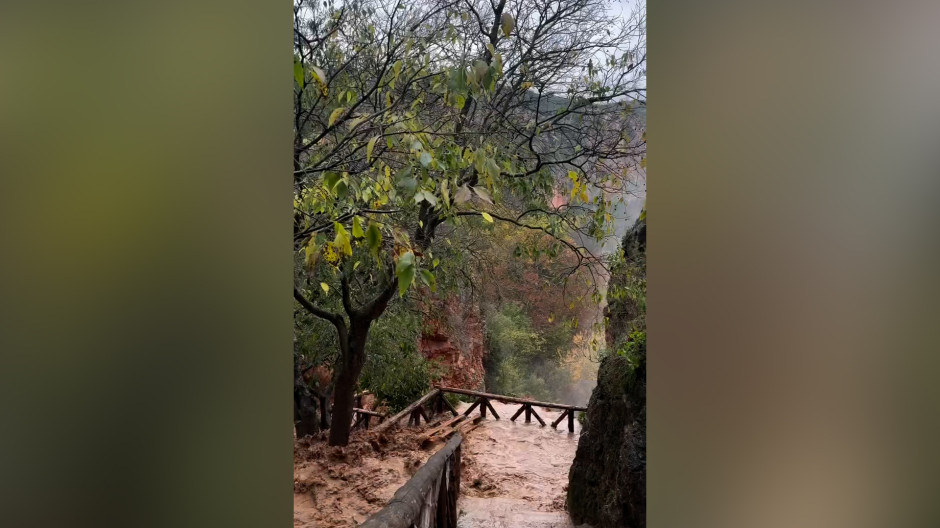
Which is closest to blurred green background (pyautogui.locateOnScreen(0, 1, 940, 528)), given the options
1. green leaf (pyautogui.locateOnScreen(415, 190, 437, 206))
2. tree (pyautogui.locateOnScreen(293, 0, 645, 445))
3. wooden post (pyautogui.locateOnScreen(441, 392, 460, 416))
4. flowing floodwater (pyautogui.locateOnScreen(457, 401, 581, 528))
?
green leaf (pyautogui.locateOnScreen(415, 190, 437, 206))

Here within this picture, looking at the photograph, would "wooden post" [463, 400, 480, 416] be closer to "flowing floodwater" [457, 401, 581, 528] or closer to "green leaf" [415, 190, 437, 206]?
"flowing floodwater" [457, 401, 581, 528]

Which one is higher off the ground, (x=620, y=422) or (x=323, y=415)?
(x=620, y=422)

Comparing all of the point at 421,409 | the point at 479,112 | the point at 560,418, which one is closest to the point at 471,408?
the point at 421,409

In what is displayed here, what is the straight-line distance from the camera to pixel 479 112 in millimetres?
2074

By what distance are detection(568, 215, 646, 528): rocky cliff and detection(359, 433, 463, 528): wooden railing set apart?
734mm

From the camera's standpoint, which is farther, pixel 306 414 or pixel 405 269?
pixel 306 414

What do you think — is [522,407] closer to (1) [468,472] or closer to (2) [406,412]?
(1) [468,472]

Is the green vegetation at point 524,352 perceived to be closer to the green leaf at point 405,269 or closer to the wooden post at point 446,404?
the wooden post at point 446,404

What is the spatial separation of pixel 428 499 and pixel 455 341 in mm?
1394

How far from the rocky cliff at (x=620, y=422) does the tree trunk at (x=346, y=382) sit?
4.38 ft
